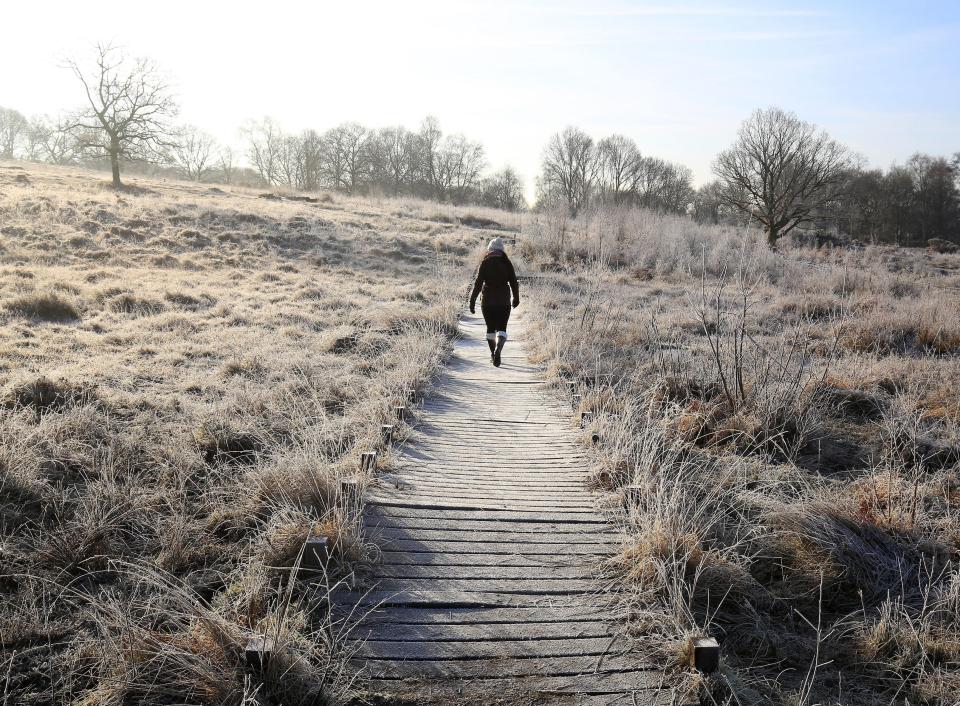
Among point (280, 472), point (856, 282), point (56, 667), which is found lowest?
point (56, 667)

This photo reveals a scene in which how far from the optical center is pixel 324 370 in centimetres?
832

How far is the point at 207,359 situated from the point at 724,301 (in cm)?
1204

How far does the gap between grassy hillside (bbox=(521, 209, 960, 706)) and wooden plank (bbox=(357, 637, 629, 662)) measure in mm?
257

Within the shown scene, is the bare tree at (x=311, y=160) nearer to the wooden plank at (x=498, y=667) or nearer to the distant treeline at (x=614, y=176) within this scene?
the distant treeline at (x=614, y=176)

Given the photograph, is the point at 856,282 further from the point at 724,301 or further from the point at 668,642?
the point at 668,642

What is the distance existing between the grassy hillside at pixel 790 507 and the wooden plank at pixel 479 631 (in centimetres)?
28

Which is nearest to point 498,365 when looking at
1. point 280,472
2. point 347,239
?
point 280,472

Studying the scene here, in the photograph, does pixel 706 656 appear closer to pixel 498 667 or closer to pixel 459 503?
pixel 498 667

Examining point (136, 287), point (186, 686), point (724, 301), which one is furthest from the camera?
point (724, 301)

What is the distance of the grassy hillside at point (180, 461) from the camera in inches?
112

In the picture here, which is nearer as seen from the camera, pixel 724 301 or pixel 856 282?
pixel 724 301

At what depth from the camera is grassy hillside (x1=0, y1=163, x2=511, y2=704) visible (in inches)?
112

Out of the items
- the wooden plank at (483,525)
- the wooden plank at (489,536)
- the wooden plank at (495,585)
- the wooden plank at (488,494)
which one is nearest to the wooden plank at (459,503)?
the wooden plank at (488,494)

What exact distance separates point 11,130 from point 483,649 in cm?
9028
